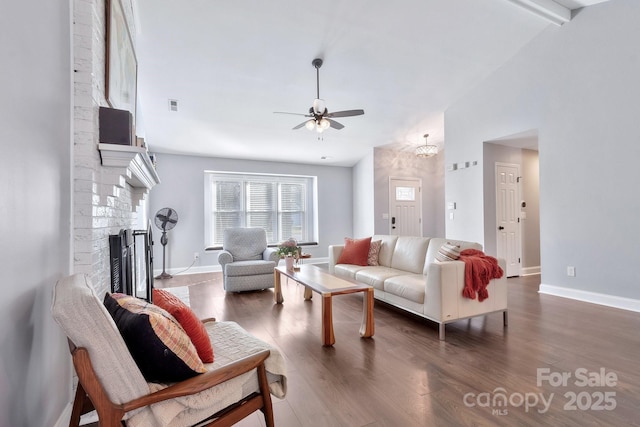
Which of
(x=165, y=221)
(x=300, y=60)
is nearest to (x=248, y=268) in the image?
(x=165, y=221)

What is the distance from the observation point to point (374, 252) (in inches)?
167

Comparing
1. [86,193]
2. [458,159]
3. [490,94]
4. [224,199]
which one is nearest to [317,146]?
[224,199]

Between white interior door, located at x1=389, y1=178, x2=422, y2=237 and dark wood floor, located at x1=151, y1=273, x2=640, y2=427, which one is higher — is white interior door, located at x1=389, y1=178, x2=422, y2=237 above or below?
above

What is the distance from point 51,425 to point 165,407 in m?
0.80

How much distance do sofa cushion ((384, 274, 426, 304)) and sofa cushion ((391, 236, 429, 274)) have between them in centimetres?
21

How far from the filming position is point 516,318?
3.20 m

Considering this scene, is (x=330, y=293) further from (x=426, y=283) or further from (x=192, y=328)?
(x=192, y=328)

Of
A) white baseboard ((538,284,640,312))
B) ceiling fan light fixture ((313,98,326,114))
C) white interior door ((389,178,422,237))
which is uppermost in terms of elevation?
ceiling fan light fixture ((313,98,326,114))

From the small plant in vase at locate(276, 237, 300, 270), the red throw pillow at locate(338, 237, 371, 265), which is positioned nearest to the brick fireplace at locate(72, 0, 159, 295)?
the small plant in vase at locate(276, 237, 300, 270)

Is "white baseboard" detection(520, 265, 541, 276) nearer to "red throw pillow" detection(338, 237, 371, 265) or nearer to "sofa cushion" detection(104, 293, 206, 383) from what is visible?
"red throw pillow" detection(338, 237, 371, 265)

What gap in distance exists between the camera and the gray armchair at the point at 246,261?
14.4 feet

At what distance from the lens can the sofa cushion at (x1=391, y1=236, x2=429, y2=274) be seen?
3.62 m

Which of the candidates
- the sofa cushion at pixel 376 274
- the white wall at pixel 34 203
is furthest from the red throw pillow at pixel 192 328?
the sofa cushion at pixel 376 274

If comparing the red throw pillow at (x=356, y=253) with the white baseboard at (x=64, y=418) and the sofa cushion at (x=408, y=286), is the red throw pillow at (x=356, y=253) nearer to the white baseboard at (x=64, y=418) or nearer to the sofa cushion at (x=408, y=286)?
the sofa cushion at (x=408, y=286)
